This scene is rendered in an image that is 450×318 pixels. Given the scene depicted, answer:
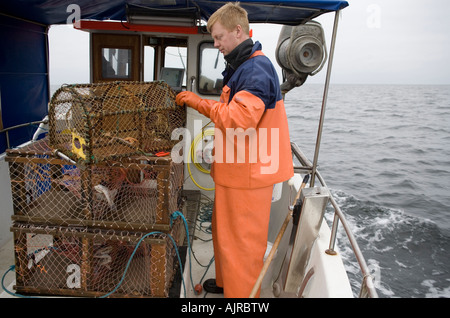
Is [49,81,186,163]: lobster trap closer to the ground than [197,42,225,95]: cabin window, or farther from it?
closer to the ground

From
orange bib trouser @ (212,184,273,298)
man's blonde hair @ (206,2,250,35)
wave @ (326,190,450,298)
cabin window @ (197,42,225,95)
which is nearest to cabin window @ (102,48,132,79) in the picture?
cabin window @ (197,42,225,95)

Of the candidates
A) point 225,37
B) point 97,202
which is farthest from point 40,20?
point 225,37

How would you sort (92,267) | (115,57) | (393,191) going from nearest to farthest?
(92,267) < (115,57) < (393,191)

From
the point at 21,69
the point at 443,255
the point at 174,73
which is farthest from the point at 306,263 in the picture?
the point at 443,255

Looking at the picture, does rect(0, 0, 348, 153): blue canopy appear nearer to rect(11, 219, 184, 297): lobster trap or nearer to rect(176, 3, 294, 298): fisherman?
rect(176, 3, 294, 298): fisherman

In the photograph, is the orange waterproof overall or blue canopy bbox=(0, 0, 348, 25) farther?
blue canopy bbox=(0, 0, 348, 25)

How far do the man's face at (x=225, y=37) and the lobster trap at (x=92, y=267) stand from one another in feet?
4.59

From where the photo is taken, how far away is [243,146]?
232cm

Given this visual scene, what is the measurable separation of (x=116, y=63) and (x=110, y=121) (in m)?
2.58

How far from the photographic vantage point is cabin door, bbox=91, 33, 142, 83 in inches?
193

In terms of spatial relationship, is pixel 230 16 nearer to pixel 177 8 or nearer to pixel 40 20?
pixel 177 8

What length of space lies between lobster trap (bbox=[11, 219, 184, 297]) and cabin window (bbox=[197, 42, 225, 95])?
8.53 ft

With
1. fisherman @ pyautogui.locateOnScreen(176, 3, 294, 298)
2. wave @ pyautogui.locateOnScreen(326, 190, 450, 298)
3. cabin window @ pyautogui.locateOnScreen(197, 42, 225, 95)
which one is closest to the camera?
fisherman @ pyautogui.locateOnScreen(176, 3, 294, 298)

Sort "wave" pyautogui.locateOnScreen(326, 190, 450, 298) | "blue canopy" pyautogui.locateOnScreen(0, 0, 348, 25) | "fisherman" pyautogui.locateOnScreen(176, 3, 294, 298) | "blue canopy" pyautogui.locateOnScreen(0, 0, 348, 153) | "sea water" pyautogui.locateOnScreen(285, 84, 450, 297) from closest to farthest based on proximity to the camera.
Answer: "fisherman" pyautogui.locateOnScreen(176, 3, 294, 298) < "blue canopy" pyautogui.locateOnScreen(0, 0, 348, 25) < "blue canopy" pyautogui.locateOnScreen(0, 0, 348, 153) < "wave" pyautogui.locateOnScreen(326, 190, 450, 298) < "sea water" pyautogui.locateOnScreen(285, 84, 450, 297)
